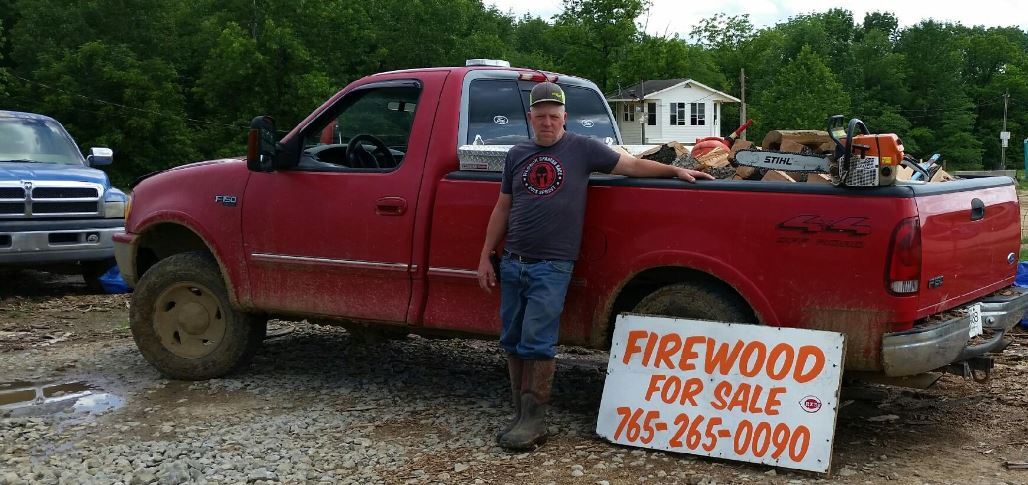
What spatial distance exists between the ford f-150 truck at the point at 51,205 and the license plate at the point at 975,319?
8.50 metres

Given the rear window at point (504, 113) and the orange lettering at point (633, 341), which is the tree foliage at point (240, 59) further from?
the orange lettering at point (633, 341)

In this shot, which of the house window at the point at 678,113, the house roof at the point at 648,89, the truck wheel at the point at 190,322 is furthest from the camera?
the house window at the point at 678,113

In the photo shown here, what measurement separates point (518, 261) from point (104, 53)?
45753 millimetres

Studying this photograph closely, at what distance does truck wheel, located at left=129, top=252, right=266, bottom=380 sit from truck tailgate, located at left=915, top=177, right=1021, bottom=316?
161 inches

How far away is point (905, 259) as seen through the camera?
4270 mm

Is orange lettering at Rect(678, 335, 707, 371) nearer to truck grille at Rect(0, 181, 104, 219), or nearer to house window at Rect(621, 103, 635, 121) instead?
truck grille at Rect(0, 181, 104, 219)

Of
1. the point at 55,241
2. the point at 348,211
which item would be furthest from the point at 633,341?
the point at 55,241

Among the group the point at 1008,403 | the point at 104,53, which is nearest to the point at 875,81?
the point at 104,53

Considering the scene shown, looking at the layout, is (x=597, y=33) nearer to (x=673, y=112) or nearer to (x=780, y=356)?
(x=673, y=112)

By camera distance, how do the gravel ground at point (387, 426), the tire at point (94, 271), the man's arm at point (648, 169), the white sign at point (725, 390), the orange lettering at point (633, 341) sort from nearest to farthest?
the white sign at point (725, 390)
the gravel ground at point (387, 426)
the man's arm at point (648, 169)
the orange lettering at point (633, 341)
the tire at point (94, 271)

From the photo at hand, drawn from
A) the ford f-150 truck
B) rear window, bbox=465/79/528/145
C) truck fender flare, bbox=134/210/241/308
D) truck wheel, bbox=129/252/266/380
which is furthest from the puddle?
the ford f-150 truck

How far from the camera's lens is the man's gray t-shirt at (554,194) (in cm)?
481

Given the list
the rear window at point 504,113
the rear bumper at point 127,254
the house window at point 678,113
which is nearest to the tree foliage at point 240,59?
the house window at point 678,113

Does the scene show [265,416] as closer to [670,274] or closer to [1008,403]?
[670,274]
